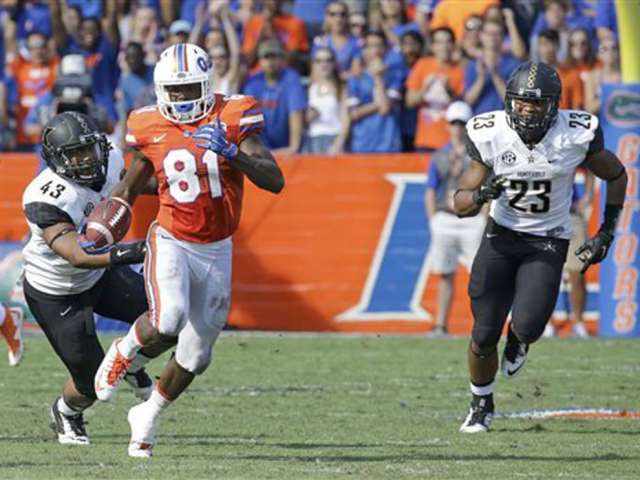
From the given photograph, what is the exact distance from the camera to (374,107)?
12.6 metres

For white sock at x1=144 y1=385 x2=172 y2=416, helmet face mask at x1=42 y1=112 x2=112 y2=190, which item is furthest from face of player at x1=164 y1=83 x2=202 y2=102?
white sock at x1=144 y1=385 x2=172 y2=416

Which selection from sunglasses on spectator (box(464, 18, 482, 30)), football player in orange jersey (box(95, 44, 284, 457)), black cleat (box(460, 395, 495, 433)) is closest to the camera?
football player in orange jersey (box(95, 44, 284, 457))

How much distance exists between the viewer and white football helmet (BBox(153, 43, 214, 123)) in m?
6.29

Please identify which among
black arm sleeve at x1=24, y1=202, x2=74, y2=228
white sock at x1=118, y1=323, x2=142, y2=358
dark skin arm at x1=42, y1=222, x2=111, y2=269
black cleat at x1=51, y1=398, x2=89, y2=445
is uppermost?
black arm sleeve at x1=24, y1=202, x2=74, y2=228

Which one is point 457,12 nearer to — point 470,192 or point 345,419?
point 345,419

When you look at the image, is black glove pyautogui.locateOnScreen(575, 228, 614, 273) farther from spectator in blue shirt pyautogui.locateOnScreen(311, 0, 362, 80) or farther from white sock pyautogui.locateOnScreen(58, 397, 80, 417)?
spectator in blue shirt pyautogui.locateOnScreen(311, 0, 362, 80)

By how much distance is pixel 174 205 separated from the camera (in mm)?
6328

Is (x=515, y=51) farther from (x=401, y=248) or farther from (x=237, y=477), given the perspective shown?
(x=237, y=477)

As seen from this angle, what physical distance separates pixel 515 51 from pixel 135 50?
121 inches

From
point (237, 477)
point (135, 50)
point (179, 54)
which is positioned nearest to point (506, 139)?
point (179, 54)

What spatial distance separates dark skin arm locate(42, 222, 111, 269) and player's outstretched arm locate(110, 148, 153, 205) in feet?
0.82

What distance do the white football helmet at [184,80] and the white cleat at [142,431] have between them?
1163mm

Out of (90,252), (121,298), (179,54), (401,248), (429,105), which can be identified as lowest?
(401,248)

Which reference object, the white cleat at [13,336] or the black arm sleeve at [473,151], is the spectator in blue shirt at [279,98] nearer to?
the white cleat at [13,336]
